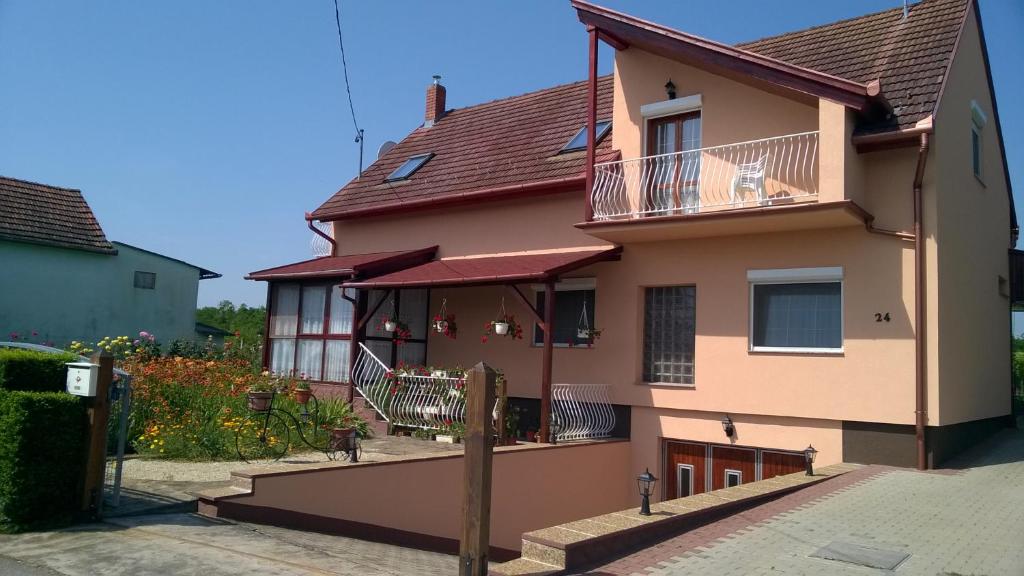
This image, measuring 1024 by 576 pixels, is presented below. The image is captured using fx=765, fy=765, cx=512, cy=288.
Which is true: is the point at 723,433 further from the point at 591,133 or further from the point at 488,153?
the point at 488,153

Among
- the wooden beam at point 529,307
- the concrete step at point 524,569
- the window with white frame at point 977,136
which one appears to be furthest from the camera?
the window with white frame at point 977,136

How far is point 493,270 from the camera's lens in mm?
13531

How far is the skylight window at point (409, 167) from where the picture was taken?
1831 cm

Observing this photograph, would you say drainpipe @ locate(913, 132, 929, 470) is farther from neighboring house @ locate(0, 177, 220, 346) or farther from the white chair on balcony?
neighboring house @ locate(0, 177, 220, 346)

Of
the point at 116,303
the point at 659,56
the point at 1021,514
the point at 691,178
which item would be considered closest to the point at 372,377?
the point at 691,178

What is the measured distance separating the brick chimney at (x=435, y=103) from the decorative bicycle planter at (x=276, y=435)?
11269mm

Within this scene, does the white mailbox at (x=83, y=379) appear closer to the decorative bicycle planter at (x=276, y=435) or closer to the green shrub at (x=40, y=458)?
the green shrub at (x=40, y=458)

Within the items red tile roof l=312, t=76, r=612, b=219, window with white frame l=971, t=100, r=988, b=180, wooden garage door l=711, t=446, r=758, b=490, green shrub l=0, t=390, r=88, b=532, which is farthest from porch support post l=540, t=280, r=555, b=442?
window with white frame l=971, t=100, r=988, b=180

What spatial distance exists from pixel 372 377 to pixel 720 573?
9581 mm

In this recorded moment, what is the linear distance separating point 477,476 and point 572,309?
343 inches

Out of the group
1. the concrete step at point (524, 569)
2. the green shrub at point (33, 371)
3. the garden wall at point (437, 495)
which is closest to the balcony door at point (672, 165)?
the garden wall at point (437, 495)

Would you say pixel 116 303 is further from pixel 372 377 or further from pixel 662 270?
pixel 662 270

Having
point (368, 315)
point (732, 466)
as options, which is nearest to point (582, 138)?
point (368, 315)

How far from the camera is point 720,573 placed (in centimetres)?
605
